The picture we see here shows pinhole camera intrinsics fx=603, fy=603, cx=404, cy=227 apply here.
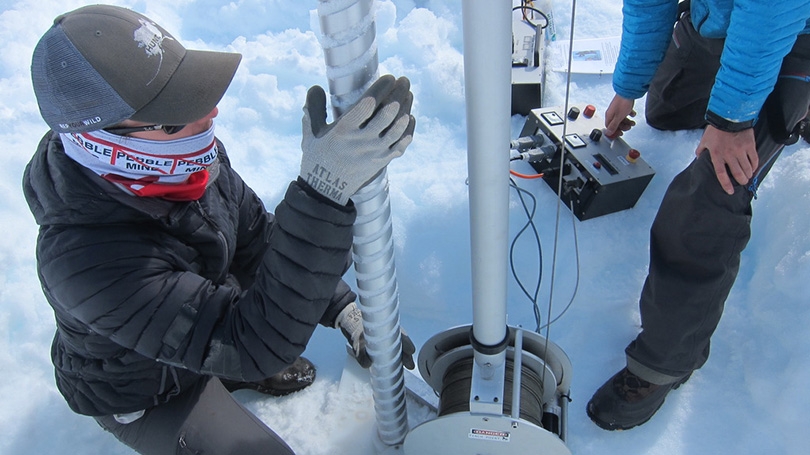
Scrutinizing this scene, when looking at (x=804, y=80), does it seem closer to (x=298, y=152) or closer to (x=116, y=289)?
(x=116, y=289)

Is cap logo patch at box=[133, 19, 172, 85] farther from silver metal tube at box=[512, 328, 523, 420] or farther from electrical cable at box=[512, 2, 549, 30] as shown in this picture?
electrical cable at box=[512, 2, 549, 30]

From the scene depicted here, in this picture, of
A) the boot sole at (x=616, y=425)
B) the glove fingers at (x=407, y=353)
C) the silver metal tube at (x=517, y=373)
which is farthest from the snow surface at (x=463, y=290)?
the silver metal tube at (x=517, y=373)

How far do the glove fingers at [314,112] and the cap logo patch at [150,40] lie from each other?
386 millimetres

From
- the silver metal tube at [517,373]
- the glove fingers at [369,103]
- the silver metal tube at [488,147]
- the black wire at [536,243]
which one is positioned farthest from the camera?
the black wire at [536,243]

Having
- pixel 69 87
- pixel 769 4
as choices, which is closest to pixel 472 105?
pixel 69 87

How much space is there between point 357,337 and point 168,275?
2.26 ft

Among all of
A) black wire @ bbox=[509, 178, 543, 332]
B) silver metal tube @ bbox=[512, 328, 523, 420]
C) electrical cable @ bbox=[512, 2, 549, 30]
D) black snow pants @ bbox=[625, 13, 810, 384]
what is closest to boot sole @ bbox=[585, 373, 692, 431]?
black snow pants @ bbox=[625, 13, 810, 384]

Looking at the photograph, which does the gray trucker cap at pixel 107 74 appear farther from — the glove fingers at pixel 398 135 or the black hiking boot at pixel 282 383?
the black hiking boot at pixel 282 383

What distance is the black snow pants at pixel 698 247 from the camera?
5.49ft

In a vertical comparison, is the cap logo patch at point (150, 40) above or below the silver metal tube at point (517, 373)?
above

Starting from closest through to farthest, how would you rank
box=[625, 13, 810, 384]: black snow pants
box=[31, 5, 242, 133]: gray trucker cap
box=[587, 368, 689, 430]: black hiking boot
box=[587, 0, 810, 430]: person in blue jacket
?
box=[31, 5, 242, 133]: gray trucker cap < box=[587, 0, 810, 430]: person in blue jacket < box=[625, 13, 810, 384]: black snow pants < box=[587, 368, 689, 430]: black hiking boot

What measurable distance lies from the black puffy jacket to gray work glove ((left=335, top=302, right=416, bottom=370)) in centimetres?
45

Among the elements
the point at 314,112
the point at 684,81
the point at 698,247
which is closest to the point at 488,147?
the point at 314,112

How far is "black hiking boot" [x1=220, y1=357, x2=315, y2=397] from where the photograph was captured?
214cm
